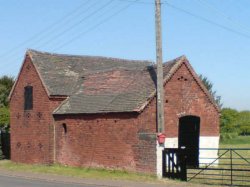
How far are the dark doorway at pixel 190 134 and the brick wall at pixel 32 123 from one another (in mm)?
8089

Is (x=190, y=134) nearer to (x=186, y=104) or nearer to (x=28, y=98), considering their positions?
(x=186, y=104)

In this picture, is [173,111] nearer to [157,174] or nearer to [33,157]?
[157,174]

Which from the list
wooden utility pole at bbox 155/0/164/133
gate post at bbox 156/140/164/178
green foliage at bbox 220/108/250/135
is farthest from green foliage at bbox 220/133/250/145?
gate post at bbox 156/140/164/178

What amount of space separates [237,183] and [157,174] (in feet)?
14.4

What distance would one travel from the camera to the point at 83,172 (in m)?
27.7

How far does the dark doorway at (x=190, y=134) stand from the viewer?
2991cm

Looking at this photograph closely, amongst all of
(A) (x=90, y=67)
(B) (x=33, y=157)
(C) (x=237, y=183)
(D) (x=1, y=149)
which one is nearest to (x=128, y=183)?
(C) (x=237, y=183)

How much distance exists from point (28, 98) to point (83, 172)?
966cm

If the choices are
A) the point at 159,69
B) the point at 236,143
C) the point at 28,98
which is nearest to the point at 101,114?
the point at 159,69

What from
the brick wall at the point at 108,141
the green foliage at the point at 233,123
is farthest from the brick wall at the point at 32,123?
the green foliage at the point at 233,123

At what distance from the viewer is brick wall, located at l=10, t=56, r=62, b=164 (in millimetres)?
33094

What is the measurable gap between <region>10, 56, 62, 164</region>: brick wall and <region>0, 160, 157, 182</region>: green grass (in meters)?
1.20

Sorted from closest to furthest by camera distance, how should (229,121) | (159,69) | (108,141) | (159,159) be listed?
(159,159) < (159,69) < (108,141) < (229,121)

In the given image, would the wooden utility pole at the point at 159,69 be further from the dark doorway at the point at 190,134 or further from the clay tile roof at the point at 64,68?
the clay tile roof at the point at 64,68
